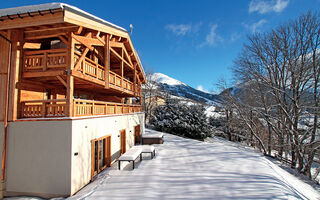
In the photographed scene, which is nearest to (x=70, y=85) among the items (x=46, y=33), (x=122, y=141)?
(x=46, y=33)

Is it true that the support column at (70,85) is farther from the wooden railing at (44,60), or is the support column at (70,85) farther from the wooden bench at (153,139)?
the wooden bench at (153,139)

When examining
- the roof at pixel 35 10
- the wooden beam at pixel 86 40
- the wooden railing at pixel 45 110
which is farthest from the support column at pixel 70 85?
the roof at pixel 35 10

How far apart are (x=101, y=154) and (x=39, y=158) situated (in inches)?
107

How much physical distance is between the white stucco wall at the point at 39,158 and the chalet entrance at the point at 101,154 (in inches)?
52.9

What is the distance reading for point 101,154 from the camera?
25.6 ft

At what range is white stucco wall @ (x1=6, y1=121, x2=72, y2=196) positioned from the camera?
535 cm

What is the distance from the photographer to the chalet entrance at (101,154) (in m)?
6.96

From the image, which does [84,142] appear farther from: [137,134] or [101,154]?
[137,134]

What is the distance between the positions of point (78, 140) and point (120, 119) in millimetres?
4142

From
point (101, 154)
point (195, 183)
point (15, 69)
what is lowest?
point (195, 183)

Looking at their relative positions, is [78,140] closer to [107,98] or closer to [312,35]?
[107,98]

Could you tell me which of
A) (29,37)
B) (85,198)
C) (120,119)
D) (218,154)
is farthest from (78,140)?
(218,154)

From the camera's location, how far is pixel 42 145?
5.55 m

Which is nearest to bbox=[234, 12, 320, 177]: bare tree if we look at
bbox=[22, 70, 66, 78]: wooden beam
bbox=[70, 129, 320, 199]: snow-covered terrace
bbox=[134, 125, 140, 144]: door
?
bbox=[70, 129, 320, 199]: snow-covered terrace
